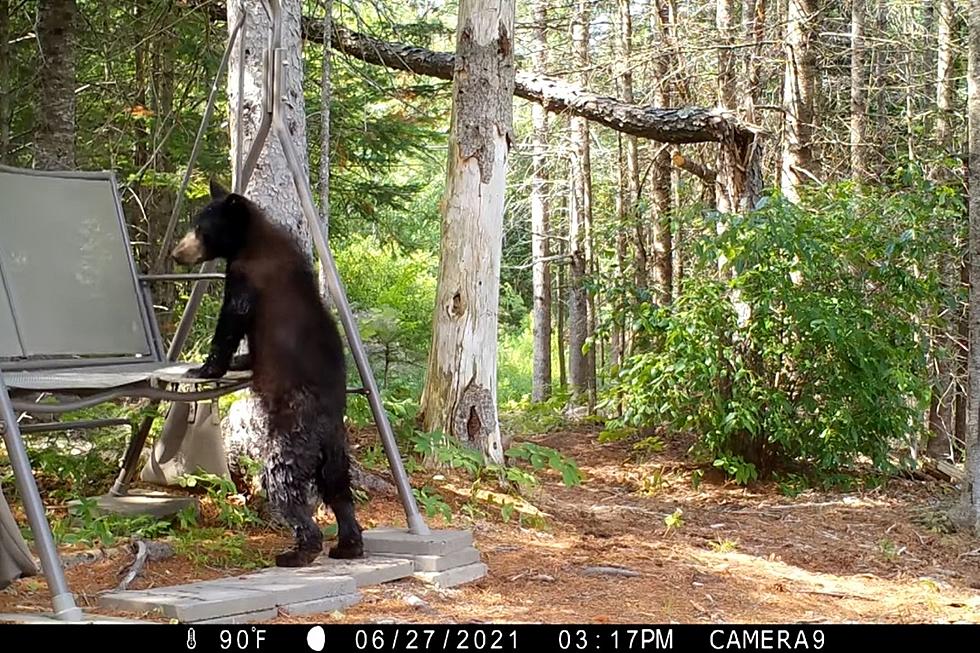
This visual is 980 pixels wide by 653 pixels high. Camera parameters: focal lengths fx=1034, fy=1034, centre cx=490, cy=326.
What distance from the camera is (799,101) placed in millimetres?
10562

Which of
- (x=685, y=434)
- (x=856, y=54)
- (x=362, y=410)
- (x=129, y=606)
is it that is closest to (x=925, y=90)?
(x=856, y=54)

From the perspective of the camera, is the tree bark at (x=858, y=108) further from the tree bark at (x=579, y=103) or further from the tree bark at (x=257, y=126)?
the tree bark at (x=257, y=126)

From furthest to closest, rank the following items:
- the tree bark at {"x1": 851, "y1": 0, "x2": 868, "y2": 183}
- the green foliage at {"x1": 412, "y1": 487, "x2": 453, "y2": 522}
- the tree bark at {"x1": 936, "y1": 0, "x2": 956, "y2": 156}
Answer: the tree bark at {"x1": 936, "y1": 0, "x2": 956, "y2": 156}, the tree bark at {"x1": 851, "y1": 0, "x2": 868, "y2": 183}, the green foliage at {"x1": 412, "y1": 487, "x2": 453, "y2": 522}

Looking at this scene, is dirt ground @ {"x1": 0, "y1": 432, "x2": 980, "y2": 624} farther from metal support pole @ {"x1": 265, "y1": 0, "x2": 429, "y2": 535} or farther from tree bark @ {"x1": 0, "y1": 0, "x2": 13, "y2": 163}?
tree bark @ {"x1": 0, "y1": 0, "x2": 13, "y2": 163}

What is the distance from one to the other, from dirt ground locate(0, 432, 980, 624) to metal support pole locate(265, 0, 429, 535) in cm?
54

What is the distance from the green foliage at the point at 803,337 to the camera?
8484 mm

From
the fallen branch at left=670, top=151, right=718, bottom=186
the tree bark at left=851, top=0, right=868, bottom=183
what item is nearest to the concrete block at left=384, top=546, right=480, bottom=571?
the fallen branch at left=670, top=151, right=718, bottom=186

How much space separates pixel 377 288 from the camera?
47.7ft

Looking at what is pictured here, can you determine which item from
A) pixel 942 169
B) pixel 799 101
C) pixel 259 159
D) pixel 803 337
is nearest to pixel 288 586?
pixel 259 159

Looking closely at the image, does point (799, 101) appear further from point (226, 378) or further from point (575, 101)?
point (226, 378)

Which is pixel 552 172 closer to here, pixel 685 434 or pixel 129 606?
pixel 685 434

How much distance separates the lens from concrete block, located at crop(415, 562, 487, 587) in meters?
4.97

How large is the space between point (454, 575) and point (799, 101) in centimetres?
733
